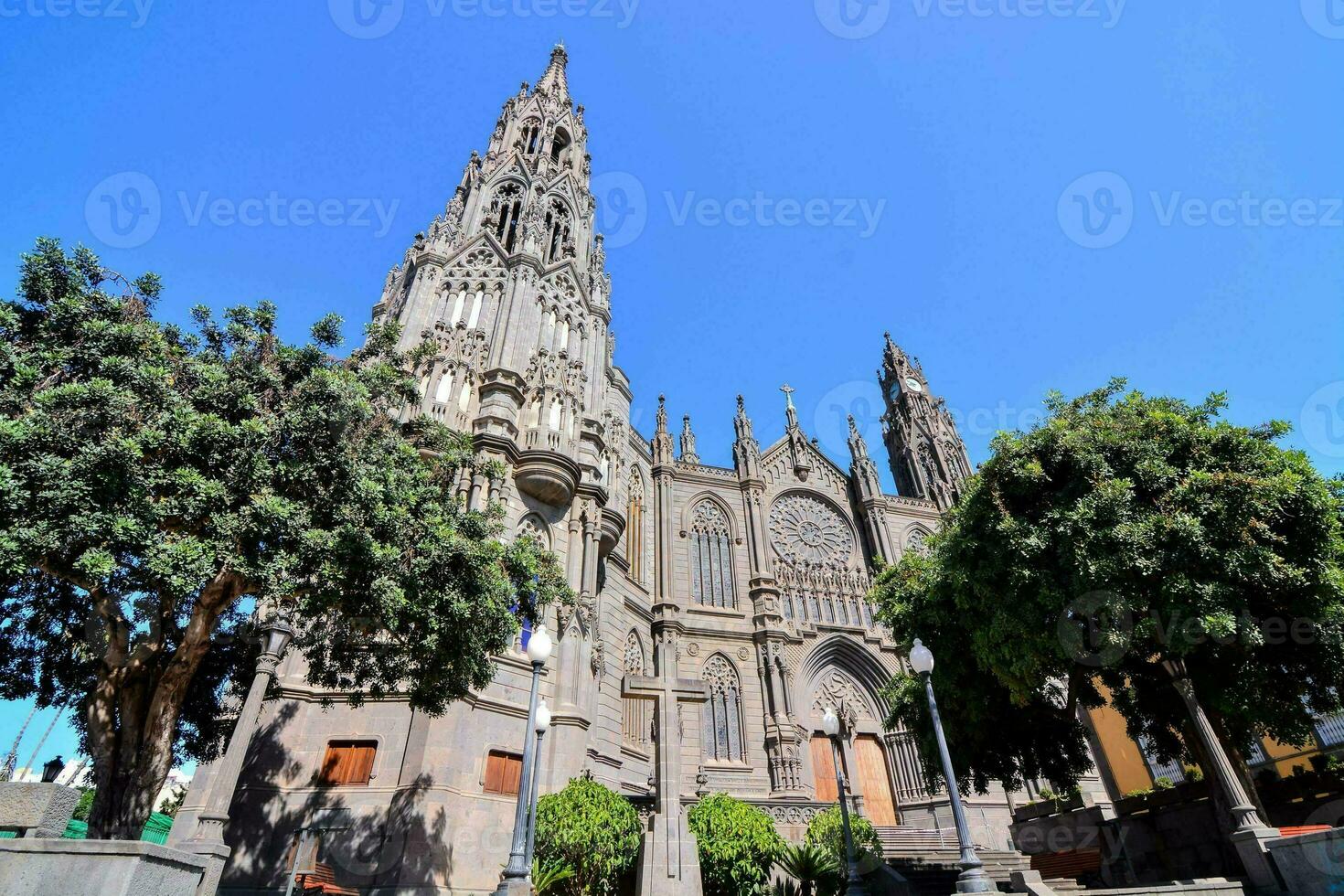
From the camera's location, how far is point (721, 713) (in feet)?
83.8

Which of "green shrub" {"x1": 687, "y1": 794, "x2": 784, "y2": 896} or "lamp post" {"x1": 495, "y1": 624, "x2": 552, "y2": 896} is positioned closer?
"lamp post" {"x1": 495, "y1": 624, "x2": 552, "y2": 896}

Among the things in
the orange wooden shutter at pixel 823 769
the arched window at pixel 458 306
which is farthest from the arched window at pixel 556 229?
the orange wooden shutter at pixel 823 769

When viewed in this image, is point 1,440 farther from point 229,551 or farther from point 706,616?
point 706,616

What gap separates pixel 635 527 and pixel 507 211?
14.3 m

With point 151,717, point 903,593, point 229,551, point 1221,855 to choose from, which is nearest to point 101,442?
point 229,551

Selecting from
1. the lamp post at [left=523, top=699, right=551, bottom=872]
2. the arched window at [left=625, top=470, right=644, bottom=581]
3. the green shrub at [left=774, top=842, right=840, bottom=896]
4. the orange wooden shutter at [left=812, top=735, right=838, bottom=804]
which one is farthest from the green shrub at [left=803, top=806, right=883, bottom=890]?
the arched window at [left=625, top=470, right=644, bottom=581]

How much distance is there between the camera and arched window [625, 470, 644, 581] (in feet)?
88.0

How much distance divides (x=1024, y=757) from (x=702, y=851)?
8975 mm

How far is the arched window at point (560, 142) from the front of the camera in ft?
112

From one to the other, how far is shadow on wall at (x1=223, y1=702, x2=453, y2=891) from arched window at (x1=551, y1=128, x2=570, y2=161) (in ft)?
99.1

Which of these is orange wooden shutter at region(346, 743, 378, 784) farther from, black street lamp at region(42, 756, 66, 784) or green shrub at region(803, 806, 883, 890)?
green shrub at region(803, 806, 883, 890)

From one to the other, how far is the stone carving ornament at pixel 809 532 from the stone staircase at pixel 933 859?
A: 12149 mm

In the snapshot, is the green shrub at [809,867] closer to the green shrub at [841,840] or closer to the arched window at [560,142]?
the green shrub at [841,840]

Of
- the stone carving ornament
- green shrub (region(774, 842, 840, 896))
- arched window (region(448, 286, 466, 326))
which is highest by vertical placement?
arched window (region(448, 286, 466, 326))
